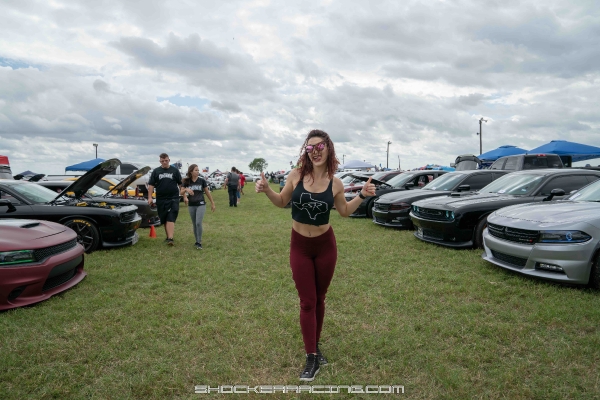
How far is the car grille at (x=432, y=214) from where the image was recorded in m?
7.22

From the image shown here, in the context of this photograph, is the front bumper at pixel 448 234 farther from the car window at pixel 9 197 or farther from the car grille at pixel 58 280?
the car window at pixel 9 197

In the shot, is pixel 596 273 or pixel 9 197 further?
pixel 9 197

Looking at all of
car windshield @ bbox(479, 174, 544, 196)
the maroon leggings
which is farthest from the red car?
car windshield @ bbox(479, 174, 544, 196)

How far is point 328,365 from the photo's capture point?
316cm

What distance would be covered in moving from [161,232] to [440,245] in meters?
6.86

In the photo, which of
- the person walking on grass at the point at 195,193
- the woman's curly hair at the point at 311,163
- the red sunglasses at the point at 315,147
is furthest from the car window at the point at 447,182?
the red sunglasses at the point at 315,147

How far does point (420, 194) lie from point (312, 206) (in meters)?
7.23

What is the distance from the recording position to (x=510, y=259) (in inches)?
205

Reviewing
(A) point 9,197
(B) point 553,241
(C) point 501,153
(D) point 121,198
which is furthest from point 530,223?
(C) point 501,153

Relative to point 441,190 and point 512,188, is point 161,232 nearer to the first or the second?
point 441,190

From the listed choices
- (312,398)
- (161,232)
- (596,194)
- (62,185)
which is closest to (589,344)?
(312,398)

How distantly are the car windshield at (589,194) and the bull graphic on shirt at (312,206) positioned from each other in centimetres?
454

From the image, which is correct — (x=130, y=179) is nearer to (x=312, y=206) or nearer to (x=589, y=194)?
(x=312, y=206)

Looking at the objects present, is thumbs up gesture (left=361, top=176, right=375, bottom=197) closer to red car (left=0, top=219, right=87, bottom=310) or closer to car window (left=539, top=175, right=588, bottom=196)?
red car (left=0, top=219, right=87, bottom=310)
